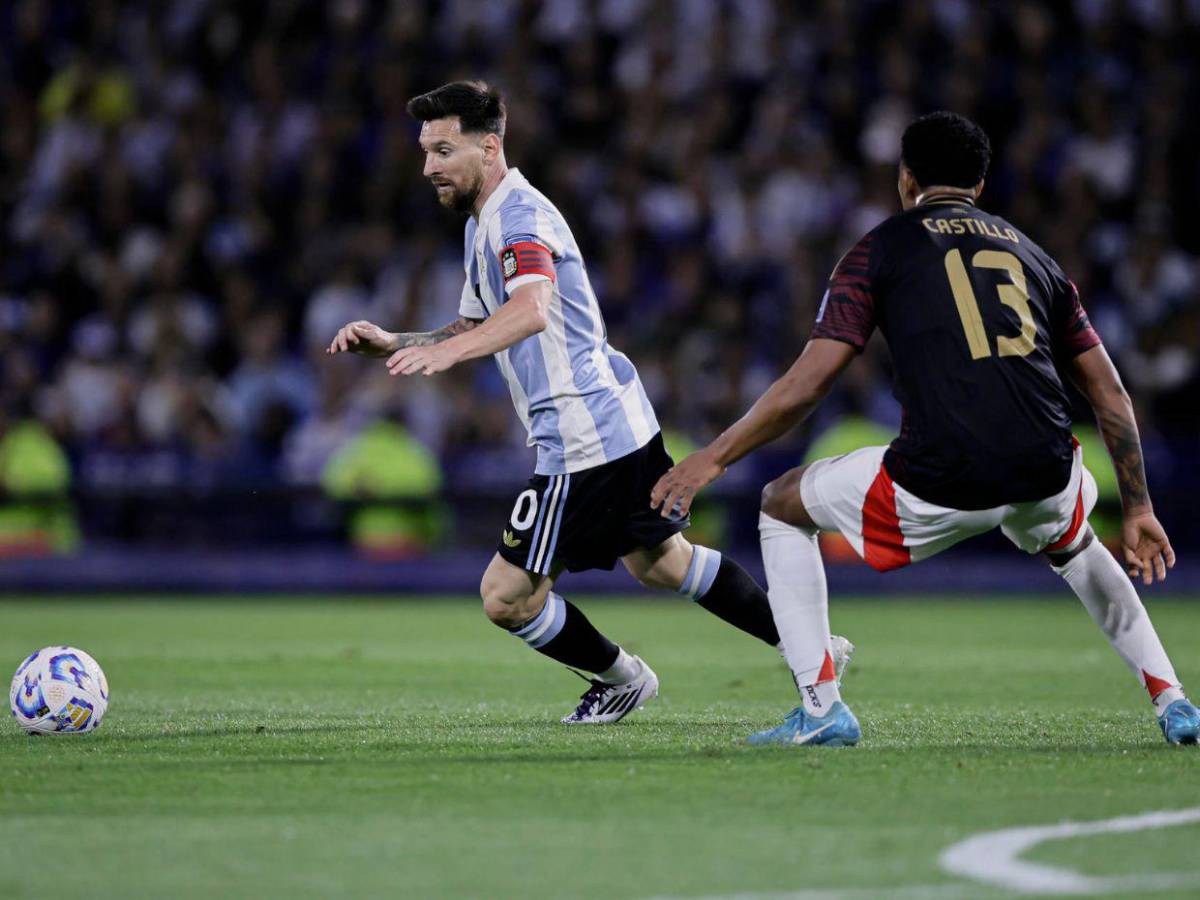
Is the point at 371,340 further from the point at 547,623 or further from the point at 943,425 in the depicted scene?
the point at 943,425

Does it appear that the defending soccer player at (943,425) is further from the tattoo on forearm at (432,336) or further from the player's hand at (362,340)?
the tattoo on forearm at (432,336)

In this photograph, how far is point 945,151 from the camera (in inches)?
230

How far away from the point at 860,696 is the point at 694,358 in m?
8.75

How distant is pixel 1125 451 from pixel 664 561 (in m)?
1.74

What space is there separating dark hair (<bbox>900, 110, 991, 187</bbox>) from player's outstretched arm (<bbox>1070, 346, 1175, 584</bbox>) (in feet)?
2.24

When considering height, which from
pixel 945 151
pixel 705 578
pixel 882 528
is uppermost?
pixel 945 151

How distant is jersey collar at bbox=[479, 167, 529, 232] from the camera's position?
6.80m

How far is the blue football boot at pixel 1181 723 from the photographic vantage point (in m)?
5.94

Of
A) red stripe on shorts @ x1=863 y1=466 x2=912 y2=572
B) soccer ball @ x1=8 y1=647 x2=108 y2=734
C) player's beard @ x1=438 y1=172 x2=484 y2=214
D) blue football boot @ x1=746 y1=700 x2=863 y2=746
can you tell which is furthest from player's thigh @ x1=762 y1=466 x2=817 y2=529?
soccer ball @ x1=8 y1=647 x2=108 y2=734

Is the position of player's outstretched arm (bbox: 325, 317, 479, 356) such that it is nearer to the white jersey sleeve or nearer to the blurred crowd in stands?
the white jersey sleeve

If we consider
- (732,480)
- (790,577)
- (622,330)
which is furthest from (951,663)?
(622,330)

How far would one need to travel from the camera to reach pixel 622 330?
653 inches

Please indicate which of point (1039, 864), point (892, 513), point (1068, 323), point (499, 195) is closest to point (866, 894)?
point (1039, 864)

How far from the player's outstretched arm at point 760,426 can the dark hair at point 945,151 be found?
701 millimetres
